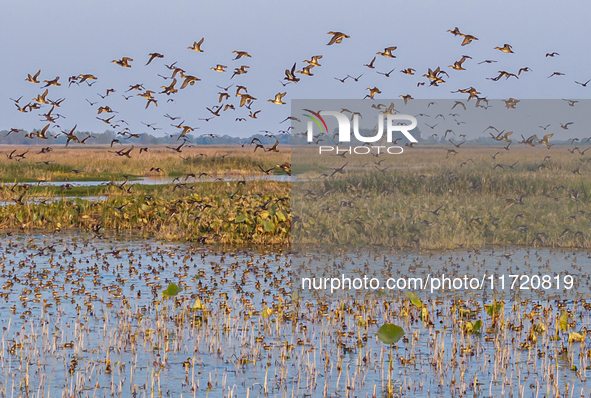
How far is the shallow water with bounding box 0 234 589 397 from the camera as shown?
362 inches

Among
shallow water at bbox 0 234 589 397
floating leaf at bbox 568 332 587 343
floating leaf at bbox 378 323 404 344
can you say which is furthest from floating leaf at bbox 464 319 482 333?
floating leaf at bbox 378 323 404 344

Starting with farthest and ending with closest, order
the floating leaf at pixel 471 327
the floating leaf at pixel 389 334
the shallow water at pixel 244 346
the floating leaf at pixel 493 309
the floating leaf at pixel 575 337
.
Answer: the floating leaf at pixel 493 309 → the floating leaf at pixel 471 327 → the floating leaf at pixel 575 337 → the floating leaf at pixel 389 334 → the shallow water at pixel 244 346

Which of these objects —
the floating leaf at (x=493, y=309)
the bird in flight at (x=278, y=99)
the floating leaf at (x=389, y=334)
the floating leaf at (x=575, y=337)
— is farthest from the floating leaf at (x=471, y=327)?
the bird in flight at (x=278, y=99)

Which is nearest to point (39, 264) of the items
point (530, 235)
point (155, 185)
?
point (530, 235)

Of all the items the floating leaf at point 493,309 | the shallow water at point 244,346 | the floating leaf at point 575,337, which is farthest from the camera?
the floating leaf at point 493,309

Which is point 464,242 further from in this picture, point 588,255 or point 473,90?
point 473,90

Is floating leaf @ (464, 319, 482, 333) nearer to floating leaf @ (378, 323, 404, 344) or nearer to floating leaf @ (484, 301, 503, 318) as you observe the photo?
floating leaf @ (484, 301, 503, 318)

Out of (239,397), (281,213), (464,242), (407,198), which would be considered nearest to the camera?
(239,397)

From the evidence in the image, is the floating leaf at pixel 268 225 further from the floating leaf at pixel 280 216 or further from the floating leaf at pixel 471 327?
the floating leaf at pixel 471 327

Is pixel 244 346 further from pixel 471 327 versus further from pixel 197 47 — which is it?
pixel 197 47

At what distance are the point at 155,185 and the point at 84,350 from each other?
3149cm

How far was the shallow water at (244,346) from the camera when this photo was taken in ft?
30.2

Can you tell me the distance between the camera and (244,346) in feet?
35.7

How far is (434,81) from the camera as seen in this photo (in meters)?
22.8
